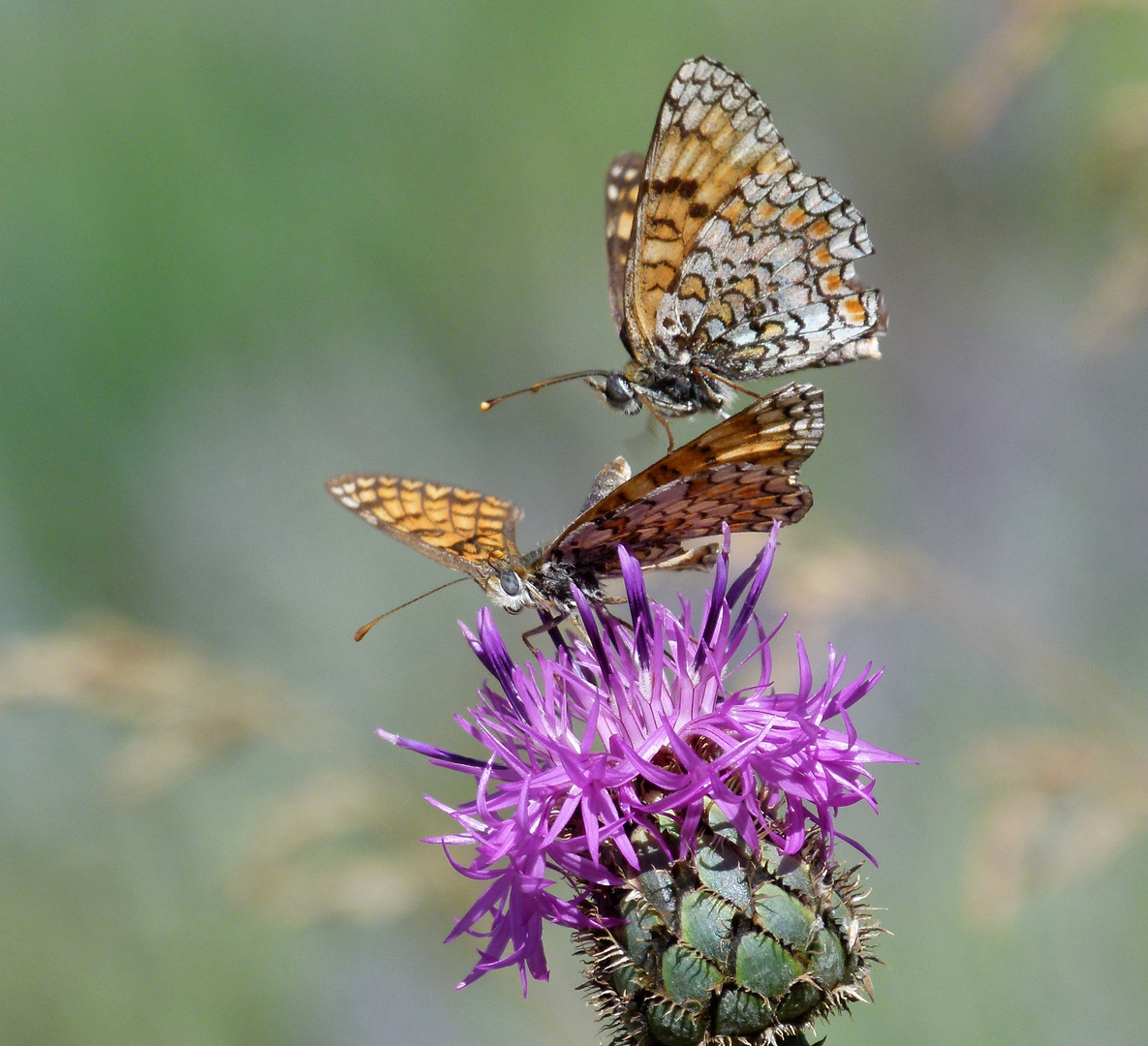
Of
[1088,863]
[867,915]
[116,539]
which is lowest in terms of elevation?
[867,915]

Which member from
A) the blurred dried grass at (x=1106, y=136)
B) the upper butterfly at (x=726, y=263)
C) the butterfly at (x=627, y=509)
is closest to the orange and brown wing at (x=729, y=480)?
the butterfly at (x=627, y=509)

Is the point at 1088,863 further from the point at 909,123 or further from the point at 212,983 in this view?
the point at 909,123

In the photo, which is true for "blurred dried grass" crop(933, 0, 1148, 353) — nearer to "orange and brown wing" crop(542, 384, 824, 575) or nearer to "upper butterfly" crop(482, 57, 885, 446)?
"upper butterfly" crop(482, 57, 885, 446)

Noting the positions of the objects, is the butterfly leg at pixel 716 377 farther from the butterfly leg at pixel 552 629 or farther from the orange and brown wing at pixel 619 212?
the butterfly leg at pixel 552 629

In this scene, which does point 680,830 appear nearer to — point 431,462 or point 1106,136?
point 1106,136

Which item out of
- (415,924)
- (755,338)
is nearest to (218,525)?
(415,924)

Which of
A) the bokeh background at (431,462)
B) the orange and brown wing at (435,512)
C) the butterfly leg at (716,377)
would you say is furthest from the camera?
the bokeh background at (431,462)

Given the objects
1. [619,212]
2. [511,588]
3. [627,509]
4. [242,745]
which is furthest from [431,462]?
[627,509]
